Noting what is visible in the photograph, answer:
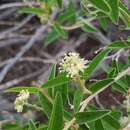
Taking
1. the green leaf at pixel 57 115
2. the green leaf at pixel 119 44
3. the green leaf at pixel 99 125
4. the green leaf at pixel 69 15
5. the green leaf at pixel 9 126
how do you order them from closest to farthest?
the green leaf at pixel 57 115, the green leaf at pixel 99 125, the green leaf at pixel 119 44, the green leaf at pixel 9 126, the green leaf at pixel 69 15

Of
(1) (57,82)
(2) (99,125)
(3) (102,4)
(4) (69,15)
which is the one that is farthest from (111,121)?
(4) (69,15)

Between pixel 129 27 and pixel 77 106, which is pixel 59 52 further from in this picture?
pixel 77 106

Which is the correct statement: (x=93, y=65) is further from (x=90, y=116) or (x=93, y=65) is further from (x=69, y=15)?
(x=69, y=15)

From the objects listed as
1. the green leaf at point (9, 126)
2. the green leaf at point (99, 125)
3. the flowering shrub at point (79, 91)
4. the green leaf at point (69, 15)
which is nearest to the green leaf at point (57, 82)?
the flowering shrub at point (79, 91)

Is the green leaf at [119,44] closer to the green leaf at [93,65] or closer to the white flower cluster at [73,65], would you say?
the green leaf at [93,65]

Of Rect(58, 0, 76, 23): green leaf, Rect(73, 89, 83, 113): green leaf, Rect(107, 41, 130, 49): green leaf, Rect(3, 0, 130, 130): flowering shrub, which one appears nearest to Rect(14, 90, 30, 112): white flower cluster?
Rect(3, 0, 130, 130): flowering shrub

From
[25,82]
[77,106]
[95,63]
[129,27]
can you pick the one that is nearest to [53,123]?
[77,106]

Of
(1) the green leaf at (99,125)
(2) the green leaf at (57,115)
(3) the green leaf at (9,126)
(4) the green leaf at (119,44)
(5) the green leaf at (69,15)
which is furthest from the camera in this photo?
(5) the green leaf at (69,15)
